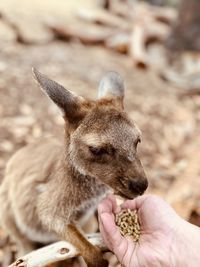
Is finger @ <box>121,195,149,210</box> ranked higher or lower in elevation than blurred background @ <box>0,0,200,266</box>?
higher

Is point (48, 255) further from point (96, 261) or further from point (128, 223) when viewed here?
point (128, 223)

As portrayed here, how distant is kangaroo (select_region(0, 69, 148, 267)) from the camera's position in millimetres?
2387

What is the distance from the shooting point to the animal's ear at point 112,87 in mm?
2777

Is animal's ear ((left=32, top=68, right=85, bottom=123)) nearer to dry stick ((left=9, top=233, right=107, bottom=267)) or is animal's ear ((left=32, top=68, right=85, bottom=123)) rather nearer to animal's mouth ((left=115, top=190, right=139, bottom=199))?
animal's mouth ((left=115, top=190, right=139, bottom=199))

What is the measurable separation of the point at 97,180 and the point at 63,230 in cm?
33

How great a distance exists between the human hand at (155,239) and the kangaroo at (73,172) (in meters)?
0.17

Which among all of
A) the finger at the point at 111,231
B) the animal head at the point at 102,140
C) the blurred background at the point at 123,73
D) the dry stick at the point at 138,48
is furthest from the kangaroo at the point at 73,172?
the dry stick at the point at 138,48

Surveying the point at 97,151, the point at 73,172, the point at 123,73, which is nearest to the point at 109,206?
the point at 73,172

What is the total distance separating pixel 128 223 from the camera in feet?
8.79

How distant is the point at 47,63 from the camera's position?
6.22 meters

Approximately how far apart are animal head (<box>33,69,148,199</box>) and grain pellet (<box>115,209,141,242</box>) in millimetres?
286

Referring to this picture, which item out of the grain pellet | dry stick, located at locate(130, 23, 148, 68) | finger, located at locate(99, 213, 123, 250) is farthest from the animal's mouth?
dry stick, located at locate(130, 23, 148, 68)

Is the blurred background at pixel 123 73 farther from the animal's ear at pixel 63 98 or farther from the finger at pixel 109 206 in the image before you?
the animal's ear at pixel 63 98

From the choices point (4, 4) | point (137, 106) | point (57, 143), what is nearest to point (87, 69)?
point (137, 106)
